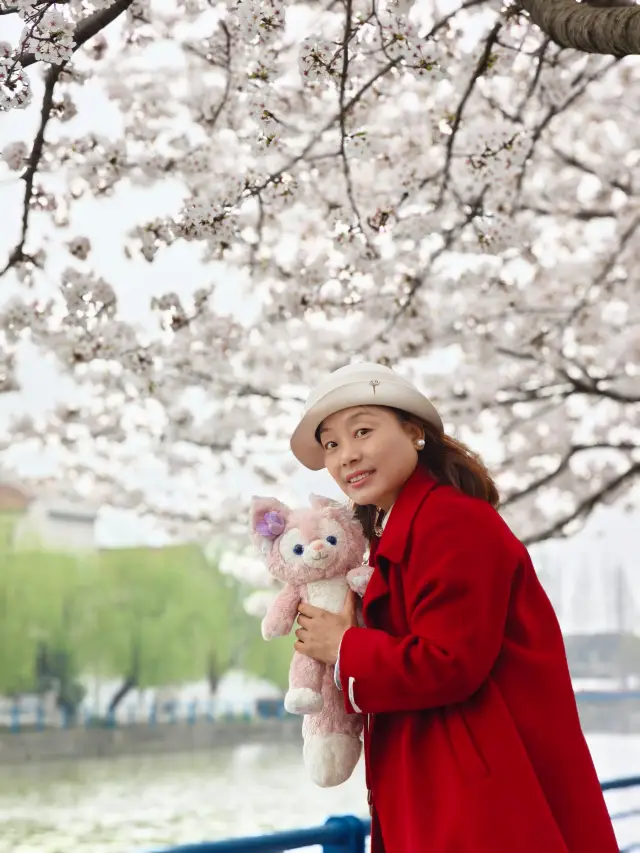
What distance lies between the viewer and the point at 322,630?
121 centimetres

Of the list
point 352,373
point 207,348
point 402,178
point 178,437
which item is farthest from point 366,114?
point 178,437

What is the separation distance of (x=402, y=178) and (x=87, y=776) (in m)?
18.5

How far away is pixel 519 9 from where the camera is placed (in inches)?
83.0

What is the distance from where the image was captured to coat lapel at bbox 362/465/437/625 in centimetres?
115

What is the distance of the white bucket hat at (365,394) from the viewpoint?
127cm

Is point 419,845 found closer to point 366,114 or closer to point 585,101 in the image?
point 366,114

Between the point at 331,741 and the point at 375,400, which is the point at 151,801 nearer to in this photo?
the point at 331,741

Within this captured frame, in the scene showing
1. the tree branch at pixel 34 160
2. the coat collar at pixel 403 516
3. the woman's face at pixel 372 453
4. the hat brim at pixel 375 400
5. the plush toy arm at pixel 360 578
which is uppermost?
the tree branch at pixel 34 160

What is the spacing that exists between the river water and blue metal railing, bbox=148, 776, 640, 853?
356 inches

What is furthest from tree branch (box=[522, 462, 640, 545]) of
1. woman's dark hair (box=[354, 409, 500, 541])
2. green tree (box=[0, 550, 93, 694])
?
green tree (box=[0, 550, 93, 694])

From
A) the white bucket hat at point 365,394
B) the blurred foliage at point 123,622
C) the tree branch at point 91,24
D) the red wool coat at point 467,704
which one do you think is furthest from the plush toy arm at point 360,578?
the blurred foliage at point 123,622

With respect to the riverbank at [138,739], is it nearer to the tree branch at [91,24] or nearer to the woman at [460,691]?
the tree branch at [91,24]

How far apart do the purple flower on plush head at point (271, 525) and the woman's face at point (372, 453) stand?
12cm

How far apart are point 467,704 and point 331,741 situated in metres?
0.22
